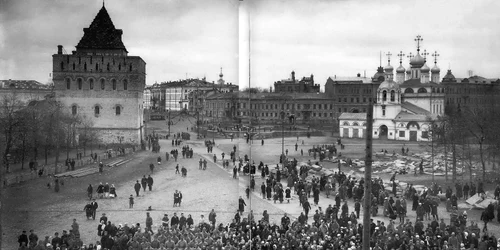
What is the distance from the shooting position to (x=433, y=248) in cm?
1221

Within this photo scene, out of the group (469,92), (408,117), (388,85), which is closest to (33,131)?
(388,85)

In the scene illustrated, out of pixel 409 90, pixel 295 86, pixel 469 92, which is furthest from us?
pixel 295 86

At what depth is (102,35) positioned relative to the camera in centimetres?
3173

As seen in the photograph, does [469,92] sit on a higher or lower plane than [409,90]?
lower

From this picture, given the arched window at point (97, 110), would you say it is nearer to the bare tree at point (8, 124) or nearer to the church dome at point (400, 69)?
the bare tree at point (8, 124)

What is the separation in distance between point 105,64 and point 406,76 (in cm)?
3403

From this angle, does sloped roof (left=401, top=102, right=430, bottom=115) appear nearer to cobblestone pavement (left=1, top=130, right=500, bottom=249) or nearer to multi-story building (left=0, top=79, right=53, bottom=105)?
cobblestone pavement (left=1, top=130, right=500, bottom=249)

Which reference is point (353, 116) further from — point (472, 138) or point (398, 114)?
point (472, 138)

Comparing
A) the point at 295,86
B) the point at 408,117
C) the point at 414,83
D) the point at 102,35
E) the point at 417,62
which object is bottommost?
the point at 408,117

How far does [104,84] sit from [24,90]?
4.93 m

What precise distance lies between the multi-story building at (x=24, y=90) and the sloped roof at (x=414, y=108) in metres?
26.6

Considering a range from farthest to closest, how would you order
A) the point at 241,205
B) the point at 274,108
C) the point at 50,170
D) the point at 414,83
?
1. the point at 274,108
2. the point at 414,83
3. the point at 50,170
4. the point at 241,205

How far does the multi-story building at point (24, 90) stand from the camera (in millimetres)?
24969

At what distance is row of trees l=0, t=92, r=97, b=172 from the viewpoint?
22453mm
